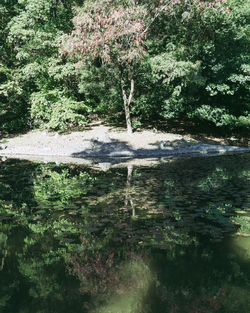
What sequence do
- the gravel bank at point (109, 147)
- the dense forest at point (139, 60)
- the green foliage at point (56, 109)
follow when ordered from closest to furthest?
the gravel bank at point (109, 147) < the dense forest at point (139, 60) < the green foliage at point (56, 109)

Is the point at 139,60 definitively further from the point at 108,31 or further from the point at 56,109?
the point at 56,109

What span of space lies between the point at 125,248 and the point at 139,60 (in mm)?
16050

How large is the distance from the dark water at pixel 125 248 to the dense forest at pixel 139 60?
10.7 metres

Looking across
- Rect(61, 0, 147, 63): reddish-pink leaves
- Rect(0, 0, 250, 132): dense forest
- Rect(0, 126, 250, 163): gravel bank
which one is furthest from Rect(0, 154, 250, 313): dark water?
Rect(0, 0, 250, 132): dense forest

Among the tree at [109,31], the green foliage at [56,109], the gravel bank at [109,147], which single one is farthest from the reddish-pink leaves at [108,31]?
the green foliage at [56,109]

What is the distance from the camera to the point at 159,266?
385 cm

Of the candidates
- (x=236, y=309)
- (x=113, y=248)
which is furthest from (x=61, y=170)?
(x=236, y=309)

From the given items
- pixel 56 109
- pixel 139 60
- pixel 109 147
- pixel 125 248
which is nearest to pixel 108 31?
pixel 139 60

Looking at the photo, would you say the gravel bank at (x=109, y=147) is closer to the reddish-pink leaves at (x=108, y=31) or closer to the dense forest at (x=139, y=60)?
the dense forest at (x=139, y=60)

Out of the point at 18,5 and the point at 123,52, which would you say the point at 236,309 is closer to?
the point at 123,52

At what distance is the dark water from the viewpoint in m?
3.18

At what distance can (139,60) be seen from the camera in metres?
18.9

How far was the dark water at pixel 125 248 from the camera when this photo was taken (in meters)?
3.18

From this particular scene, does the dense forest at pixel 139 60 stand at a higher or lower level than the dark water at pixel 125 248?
higher
